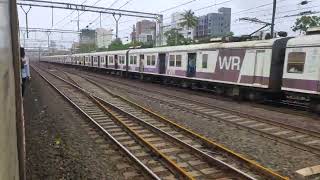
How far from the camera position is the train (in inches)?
536

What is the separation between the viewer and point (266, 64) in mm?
15539

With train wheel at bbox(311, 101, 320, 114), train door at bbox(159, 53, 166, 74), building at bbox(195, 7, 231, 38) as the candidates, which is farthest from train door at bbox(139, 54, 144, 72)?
building at bbox(195, 7, 231, 38)

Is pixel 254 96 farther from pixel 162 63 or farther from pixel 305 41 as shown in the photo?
pixel 162 63

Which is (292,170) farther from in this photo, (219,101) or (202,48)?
(202,48)

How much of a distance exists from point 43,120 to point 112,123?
2568 mm

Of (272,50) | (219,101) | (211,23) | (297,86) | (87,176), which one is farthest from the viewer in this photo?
(211,23)

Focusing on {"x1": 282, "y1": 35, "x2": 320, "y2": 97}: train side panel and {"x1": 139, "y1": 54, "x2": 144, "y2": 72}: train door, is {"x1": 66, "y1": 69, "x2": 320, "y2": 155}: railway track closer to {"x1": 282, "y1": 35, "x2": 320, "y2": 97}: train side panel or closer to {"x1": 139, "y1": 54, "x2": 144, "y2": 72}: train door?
{"x1": 282, "y1": 35, "x2": 320, "y2": 97}: train side panel

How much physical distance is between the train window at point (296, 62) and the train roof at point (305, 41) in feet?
1.17

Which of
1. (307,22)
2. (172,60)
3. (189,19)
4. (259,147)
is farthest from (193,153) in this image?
(189,19)

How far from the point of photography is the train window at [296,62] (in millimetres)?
13781

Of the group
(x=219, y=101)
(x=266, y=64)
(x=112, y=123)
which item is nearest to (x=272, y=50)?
(x=266, y=64)

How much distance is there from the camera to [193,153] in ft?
27.8

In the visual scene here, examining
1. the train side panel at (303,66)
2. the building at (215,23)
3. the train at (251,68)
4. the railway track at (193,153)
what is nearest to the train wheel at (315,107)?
the train at (251,68)

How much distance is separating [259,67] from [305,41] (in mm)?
2702
